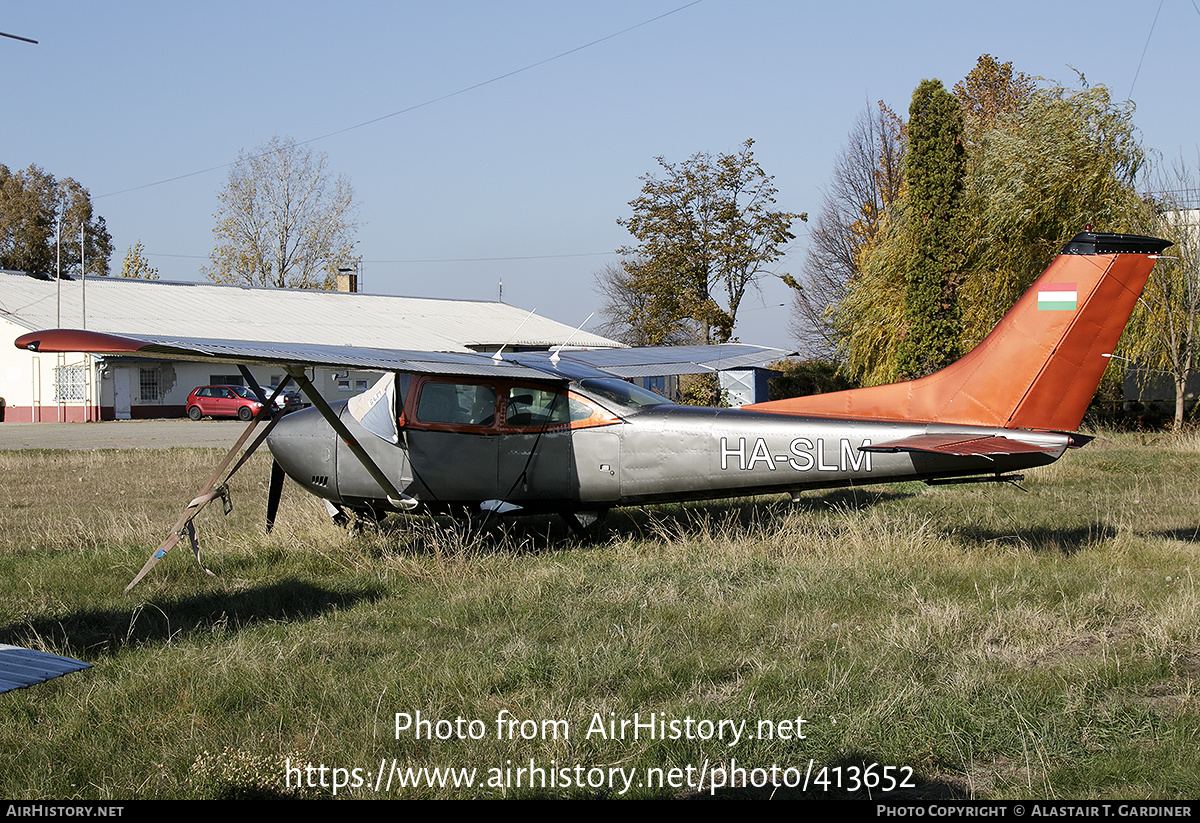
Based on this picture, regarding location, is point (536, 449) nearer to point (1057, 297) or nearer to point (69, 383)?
Result: point (1057, 297)

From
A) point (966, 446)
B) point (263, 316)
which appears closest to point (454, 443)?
point (966, 446)

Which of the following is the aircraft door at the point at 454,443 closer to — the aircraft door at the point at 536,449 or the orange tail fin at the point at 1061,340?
the aircraft door at the point at 536,449

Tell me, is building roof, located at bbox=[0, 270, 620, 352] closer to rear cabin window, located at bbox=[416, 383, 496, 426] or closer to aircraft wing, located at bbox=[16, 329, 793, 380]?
aircraft wing, located at bbox=[16, 329, 793, 380]

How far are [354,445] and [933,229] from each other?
1912 centimetres

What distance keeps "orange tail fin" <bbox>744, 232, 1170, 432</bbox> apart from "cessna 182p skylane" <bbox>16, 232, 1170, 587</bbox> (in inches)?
0.4

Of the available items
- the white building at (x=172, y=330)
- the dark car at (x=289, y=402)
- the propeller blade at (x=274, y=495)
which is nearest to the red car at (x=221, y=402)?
the white building at (x=172, y=330)

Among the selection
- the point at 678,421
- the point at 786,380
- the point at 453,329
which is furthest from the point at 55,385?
the point at 678,421

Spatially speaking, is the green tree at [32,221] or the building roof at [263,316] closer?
the building roof at [263,316]

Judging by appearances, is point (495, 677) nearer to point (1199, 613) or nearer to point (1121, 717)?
point (1121, 717)

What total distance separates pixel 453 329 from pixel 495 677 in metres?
45.7

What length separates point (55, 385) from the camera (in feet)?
123

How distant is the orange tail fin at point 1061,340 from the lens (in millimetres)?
7617

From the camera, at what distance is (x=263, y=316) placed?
144 ft

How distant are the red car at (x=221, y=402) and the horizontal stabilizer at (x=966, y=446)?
3424cm
